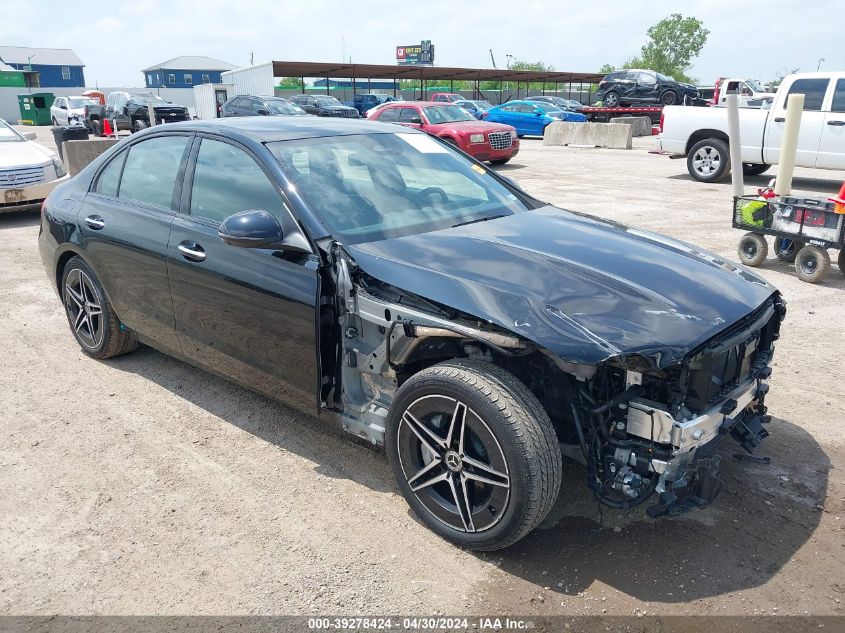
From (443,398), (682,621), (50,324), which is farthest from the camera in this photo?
(50,324)

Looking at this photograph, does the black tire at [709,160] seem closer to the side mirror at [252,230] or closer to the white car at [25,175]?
the white car at [25,175]

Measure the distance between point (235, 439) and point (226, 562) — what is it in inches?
43.7

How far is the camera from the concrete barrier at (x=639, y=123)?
27.8 m

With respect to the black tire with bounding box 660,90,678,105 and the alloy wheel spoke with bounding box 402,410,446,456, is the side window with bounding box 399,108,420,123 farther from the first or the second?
the black tire with bounding box 660,90,678,105

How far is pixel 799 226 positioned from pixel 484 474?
5716mm

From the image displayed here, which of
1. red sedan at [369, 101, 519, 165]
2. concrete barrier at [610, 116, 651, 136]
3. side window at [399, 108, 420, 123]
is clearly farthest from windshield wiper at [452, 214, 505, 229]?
concrete barrier at [610, 116, 651, 136]

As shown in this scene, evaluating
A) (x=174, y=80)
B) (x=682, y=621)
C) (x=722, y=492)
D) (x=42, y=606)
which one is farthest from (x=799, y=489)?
(x=174, y=80)

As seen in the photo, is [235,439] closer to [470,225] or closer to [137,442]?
[137,442]

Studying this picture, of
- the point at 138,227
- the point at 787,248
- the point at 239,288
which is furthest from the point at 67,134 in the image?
the point at 787,248

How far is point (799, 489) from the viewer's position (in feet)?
11.4

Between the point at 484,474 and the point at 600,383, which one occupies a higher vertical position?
the point at 600,383

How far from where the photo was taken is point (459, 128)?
53.7 feet

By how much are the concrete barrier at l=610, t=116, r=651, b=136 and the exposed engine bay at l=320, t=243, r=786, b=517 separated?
26.3m

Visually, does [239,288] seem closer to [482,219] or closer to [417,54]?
[482,219]
